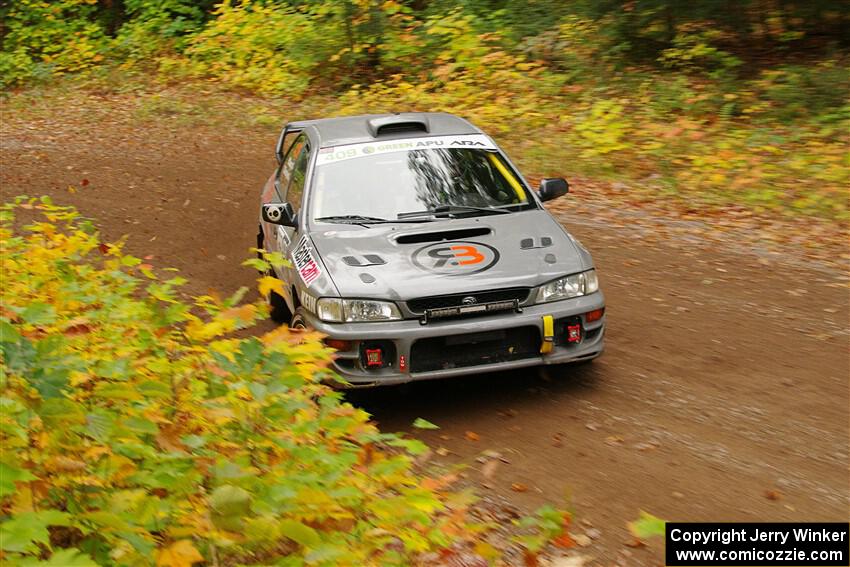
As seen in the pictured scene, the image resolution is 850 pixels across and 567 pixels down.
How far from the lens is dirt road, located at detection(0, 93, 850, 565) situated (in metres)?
5.05

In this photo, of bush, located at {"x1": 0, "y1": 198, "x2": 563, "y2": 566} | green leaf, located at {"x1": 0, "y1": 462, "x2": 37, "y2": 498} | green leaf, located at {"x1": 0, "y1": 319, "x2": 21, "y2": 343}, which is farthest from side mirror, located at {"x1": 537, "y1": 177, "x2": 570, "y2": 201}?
green leaf, located at {"x1": 0, "y1": 462, "x2": 37, "y2": 498}

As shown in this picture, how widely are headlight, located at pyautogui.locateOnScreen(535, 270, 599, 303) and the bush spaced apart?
175 cm

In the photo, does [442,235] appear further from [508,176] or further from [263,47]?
[263,47]

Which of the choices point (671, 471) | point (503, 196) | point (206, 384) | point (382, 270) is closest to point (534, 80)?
point (503, 196)

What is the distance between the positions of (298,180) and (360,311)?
226cm

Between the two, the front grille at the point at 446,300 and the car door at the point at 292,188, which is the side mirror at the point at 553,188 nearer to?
the front grille at the point at 446,300

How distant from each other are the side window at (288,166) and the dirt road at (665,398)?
4.07 feet

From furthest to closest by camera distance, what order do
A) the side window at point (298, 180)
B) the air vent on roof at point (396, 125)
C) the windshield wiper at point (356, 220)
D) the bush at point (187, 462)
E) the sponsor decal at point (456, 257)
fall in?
1. the air vent on roof at point (396, 125)
2. the side window at point (298, 180)
3. the windshield wiper at point (356, 220)
4. the sponsor decal at point (456, 257)
5. the bush at point (187, 462)

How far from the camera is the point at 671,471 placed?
5.30 meters

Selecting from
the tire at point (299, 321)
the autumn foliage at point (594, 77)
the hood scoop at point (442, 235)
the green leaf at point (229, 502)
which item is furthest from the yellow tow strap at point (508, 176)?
the green leaf at point (229, 502)

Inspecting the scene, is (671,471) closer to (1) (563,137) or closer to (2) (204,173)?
(1) (563,137)

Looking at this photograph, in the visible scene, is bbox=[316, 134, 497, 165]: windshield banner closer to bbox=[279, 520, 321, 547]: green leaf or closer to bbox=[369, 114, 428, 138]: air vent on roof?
bbox=[369, 114, 428, 138]: air vent on roof

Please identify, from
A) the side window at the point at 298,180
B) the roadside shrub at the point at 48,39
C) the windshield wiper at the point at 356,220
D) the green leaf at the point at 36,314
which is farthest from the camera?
the roadside shrub at the point at 48,39

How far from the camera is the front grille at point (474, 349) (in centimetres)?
598
